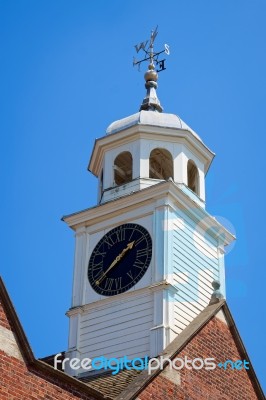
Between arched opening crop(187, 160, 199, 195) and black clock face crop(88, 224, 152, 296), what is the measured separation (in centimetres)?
348

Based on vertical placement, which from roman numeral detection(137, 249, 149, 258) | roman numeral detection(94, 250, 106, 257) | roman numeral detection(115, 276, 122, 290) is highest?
roman numeral detection(94, 250, 106, 257)

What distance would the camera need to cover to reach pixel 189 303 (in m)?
27.1

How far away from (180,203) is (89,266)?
3.18 meters

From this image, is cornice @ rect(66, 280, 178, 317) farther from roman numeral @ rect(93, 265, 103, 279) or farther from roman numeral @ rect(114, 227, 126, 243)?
roman numeral @ rect(114, 227, 126, 243)

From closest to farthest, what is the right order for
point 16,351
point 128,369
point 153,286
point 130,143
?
point 16,351
point 128,369
point 153,286
point 130,143

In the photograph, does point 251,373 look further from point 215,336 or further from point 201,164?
point 201,164

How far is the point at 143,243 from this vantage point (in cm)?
2777

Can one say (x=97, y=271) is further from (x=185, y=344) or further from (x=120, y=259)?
(x=185, y=344)

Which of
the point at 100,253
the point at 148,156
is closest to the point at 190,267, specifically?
the point at 100,253

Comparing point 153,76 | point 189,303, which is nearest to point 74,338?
point 189,303

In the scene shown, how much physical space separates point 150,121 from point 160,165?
1.61 metres

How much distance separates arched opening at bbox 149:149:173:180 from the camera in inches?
1210

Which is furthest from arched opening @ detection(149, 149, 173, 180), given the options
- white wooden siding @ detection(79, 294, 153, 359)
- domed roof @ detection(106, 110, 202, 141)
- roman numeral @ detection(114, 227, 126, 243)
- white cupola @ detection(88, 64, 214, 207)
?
white wooden siding @ detection(79, 294, 153, 359)

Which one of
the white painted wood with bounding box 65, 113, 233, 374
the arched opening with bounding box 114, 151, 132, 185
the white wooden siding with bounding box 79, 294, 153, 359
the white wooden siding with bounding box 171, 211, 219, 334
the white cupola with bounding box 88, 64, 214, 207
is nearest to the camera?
the white wooden siding with bounding box 79, 294, 153, 359
